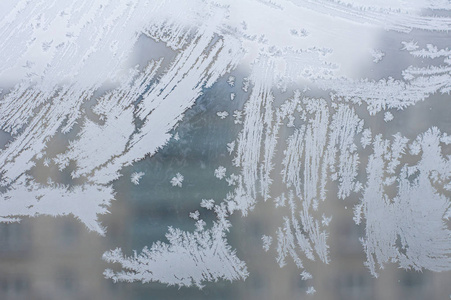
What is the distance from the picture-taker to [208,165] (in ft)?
1.79

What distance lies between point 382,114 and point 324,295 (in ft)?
0.97

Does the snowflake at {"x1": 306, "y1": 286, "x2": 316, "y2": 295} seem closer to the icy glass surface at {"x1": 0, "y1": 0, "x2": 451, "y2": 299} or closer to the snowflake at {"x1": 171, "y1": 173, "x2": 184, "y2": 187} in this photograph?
the icy glass surface at {"x1": 0, "y1": 0, "x2": 451, "y2": 299}

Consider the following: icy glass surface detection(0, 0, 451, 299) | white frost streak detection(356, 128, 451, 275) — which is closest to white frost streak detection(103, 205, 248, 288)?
icy glass surface detection(0, 0, 451, 299)

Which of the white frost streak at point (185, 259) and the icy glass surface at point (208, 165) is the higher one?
the icy glass surface at point (208, 165)

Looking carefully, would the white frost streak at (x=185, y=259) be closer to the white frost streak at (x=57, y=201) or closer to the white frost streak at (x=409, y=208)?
the white frost streak at (x=57, y=201)

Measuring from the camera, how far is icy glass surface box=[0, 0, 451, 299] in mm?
543

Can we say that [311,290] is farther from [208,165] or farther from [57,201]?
[57,201]

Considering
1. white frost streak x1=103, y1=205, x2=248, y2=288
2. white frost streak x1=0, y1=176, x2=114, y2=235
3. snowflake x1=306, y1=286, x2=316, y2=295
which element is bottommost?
snowflake x1=306, y1=286, x2=316, y2=295

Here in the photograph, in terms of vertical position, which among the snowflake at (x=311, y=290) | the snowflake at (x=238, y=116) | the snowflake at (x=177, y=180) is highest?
the snowflake at (x=238, y=116)

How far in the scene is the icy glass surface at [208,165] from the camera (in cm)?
54

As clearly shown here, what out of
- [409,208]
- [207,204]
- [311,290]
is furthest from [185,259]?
[409,208]

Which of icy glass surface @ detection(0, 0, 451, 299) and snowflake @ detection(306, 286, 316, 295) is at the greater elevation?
icy glass surface @ detection(0, 0, 451, 299)

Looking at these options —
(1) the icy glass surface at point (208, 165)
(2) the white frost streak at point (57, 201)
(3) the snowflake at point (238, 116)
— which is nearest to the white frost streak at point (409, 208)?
(1) the icy glass surface at point (208, 165)

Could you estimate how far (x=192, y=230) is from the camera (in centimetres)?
54
